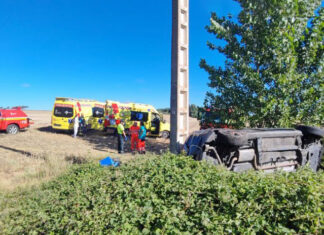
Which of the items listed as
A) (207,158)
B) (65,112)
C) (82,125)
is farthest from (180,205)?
(65,112)

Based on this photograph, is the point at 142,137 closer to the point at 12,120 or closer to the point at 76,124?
the point at 76,124

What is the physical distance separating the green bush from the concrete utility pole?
2.79m

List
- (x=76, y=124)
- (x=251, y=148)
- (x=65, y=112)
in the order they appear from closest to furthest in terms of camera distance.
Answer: (x=251, y=148) → (x=76, y=124) → (x=65, y=112)

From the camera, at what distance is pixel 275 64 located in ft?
24.3

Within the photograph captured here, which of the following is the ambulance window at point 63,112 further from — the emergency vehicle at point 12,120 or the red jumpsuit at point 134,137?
the red jumpsuit at point 134,137

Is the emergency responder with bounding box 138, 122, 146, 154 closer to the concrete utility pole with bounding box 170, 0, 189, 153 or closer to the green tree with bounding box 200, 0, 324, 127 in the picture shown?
the concrete utility pole with bounding box 170, 0, 189, 153

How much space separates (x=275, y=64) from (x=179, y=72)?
12.0ft

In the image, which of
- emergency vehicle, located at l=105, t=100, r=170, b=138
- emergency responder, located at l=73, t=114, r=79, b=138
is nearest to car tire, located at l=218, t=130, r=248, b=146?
emergency vehicle, located at l=105, t=100, r=170, b=138

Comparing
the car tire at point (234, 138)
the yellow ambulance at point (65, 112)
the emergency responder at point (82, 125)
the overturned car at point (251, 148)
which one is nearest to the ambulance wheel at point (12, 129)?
the yellow ambulance at point (65, 112)

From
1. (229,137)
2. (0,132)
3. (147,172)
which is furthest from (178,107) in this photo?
(0,132)

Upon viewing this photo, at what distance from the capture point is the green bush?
265cm

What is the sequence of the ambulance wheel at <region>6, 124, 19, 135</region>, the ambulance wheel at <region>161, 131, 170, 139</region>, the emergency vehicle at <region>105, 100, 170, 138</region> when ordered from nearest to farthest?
the ambulance wheel at <region>6, 124, 19, 135</region>, the emergency vehicle at <region>105, 100, 170, 138</region>, the ambulance wheel at <region>161, 131, 170, 139</region>

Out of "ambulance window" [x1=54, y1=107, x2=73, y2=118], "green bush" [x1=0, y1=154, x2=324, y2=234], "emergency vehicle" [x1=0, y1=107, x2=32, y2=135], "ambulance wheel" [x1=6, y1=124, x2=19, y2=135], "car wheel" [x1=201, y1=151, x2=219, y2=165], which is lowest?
"green bush" [x1=0, y1=154, x2=324, y2=234]

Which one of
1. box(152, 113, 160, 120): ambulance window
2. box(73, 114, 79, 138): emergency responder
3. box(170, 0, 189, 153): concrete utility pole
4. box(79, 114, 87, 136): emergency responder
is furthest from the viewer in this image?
box(152, 113, 160, 120): ambulance window
